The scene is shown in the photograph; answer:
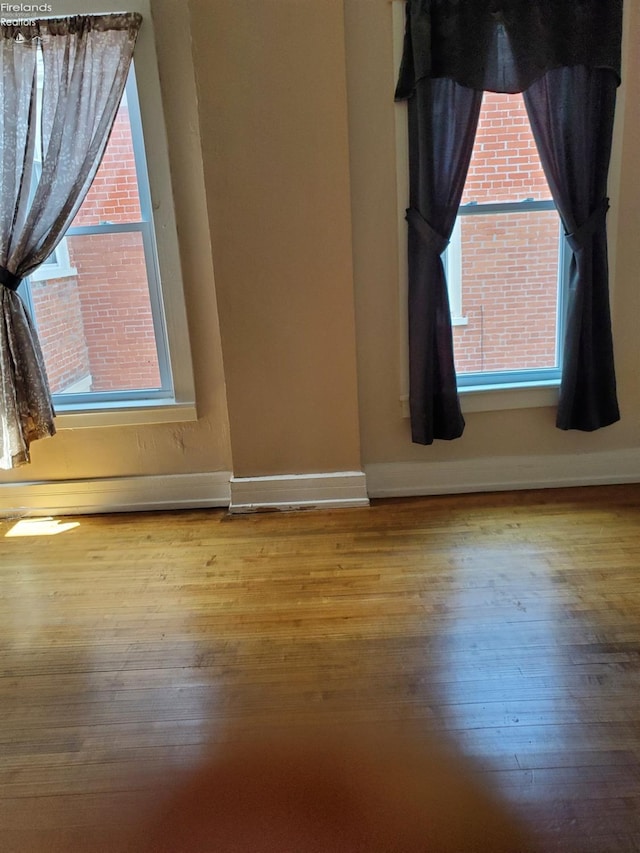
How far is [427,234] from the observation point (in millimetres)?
2717

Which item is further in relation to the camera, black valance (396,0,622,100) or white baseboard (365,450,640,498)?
white baseboard (365,450,640,498)

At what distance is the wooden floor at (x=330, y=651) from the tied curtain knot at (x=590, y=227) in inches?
47.4

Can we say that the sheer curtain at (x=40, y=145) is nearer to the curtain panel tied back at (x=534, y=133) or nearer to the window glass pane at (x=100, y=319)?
the window glass pane at (x=100, y=319)

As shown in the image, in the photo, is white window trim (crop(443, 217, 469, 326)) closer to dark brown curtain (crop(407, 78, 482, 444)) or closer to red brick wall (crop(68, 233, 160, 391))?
dark brown curtain (crop(407, 78, 482, 444))

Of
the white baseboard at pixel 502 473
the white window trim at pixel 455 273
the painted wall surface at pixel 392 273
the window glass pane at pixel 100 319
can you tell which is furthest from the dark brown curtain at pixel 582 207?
the window glass pane at pixel 100 319

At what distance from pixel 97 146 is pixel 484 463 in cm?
231

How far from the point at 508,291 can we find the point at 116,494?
2186mm

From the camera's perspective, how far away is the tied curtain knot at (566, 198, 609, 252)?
2.70m

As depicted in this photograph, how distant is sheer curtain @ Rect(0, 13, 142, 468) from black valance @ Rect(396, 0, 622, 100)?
1.23 metres

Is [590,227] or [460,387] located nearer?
[590,227]

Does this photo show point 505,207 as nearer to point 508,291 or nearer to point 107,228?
point 508,291

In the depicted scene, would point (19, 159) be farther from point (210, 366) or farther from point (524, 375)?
point (524, 375)

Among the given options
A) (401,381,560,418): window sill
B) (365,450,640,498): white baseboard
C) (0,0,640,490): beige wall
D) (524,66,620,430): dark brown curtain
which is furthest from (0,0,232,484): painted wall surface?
(524,66,620,430): dark brown curtain

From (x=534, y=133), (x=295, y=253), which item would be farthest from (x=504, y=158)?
(x=295, y=253)
